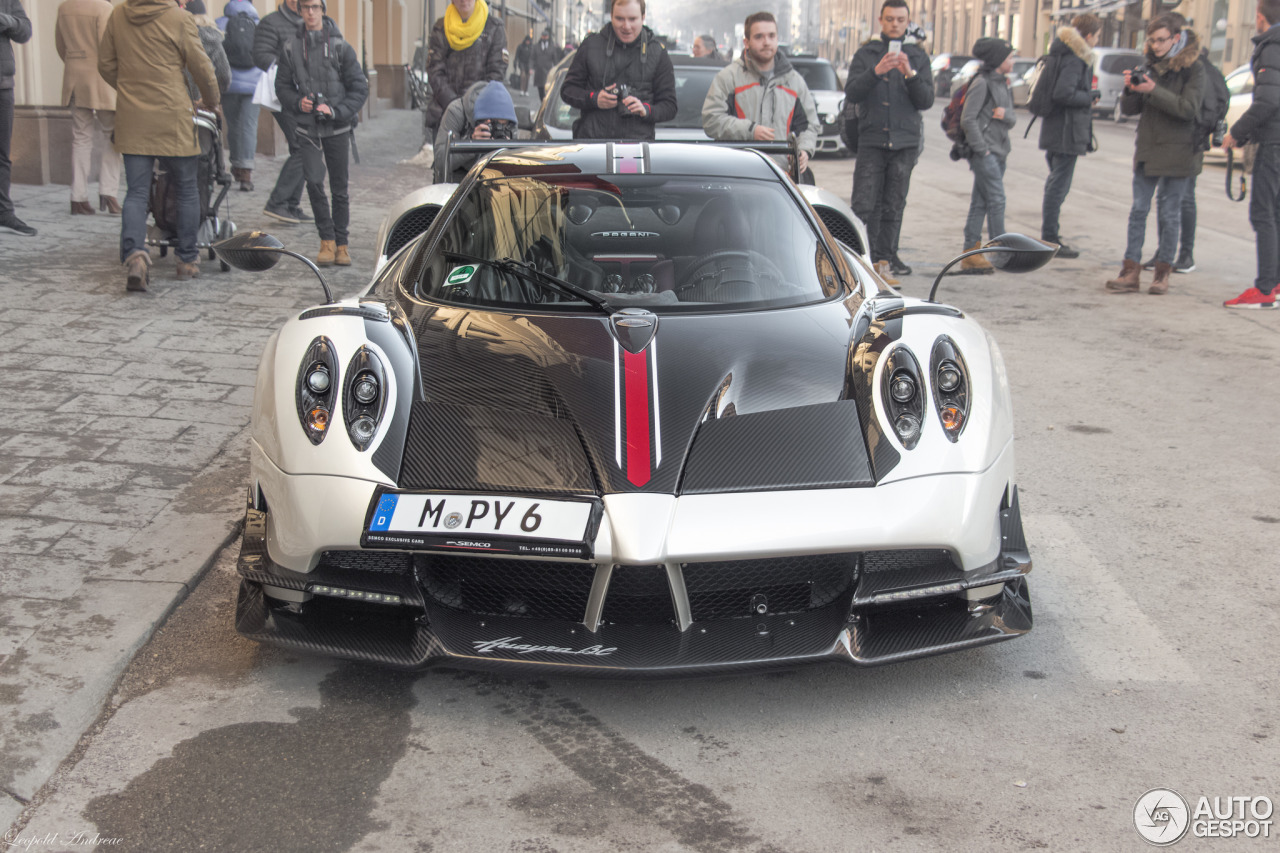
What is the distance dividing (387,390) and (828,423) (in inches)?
44.1

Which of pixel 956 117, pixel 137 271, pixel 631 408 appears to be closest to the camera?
pixel 631 408

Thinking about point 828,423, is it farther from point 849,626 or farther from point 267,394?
point 267,394

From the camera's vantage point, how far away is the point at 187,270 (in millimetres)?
8039

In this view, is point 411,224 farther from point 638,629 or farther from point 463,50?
point 463,50

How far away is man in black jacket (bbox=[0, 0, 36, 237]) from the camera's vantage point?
872cm

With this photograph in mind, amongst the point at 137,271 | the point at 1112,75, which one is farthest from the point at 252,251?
the point at 1112,75

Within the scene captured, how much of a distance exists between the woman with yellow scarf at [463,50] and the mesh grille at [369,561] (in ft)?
24.2

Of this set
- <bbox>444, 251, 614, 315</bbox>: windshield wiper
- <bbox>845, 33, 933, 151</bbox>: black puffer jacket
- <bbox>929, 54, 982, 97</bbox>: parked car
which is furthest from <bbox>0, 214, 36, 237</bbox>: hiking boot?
<bbox>929, 54, 982, 97</bbox>: parked car

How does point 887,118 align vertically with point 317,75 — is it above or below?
below

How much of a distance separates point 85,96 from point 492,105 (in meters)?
3.92

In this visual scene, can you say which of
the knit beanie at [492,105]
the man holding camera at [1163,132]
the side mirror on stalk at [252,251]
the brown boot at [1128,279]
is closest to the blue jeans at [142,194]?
the knit beanie at [492,105]

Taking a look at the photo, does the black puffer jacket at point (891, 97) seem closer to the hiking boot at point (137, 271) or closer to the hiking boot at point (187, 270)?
the hiking boot at point (187, 270)

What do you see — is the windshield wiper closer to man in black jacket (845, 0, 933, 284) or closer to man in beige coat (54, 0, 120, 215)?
man in black jacket (845, 0, 933, 284)

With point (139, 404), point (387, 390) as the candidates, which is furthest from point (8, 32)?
point (387, 390)
